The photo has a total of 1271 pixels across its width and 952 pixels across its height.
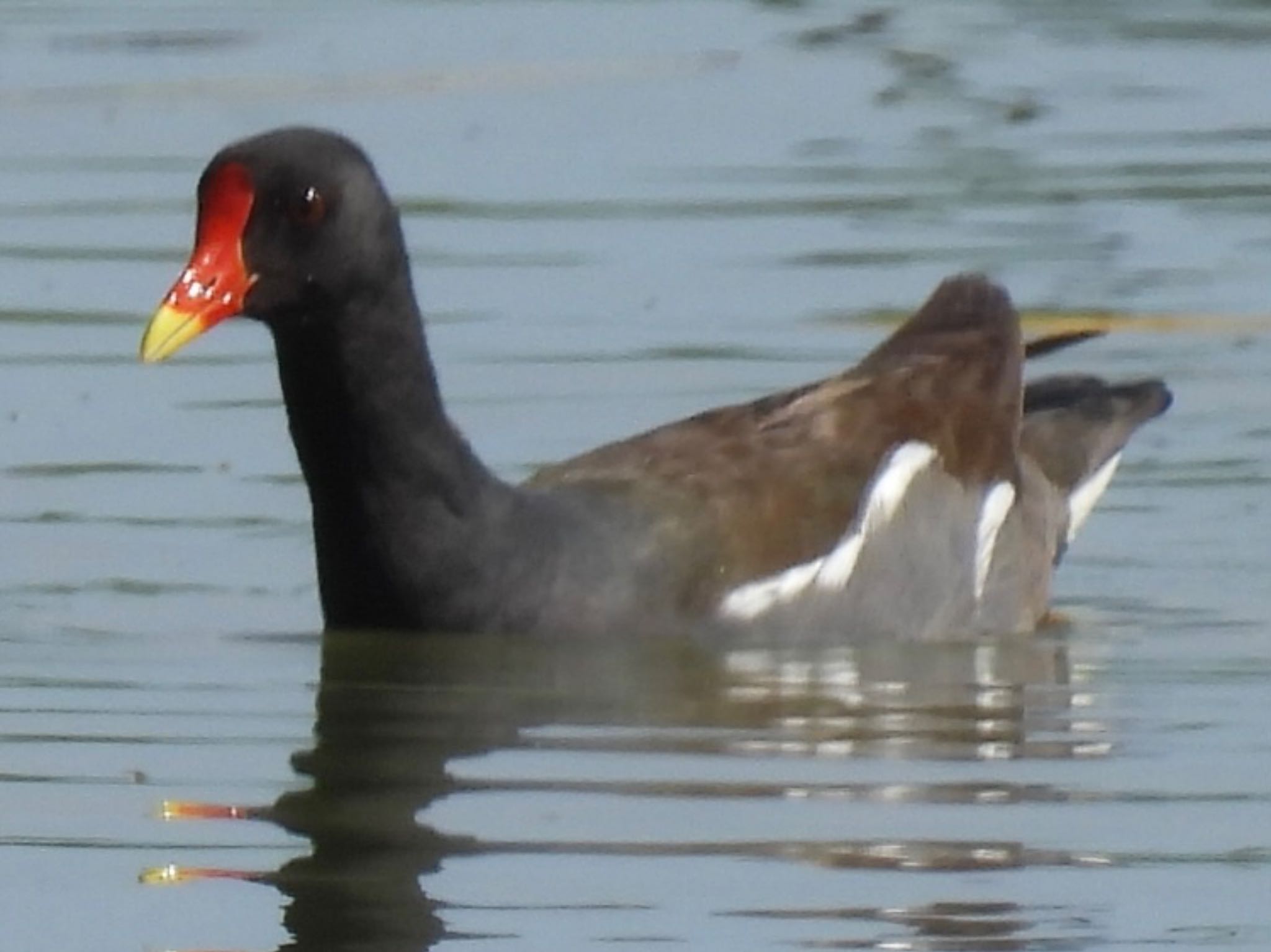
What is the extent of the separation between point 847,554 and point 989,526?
63 centimetres

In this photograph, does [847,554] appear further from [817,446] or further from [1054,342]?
[1054,342]

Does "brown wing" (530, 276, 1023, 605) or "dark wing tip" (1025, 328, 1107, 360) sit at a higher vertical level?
"dark wing tip" (1025, 328, 1107, 360)

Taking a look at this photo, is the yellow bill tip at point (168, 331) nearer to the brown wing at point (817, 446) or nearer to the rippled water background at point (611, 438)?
the rippled water background at point (611, 438)

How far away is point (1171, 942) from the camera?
6660mm

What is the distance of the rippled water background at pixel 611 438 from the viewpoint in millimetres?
7082

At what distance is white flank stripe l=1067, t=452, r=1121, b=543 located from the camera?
998 cm

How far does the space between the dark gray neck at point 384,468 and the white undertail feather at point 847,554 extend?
0.55m

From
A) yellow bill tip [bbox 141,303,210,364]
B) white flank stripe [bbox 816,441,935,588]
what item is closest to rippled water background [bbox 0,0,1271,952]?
white flank stripe [bbox 816,441,935,588]

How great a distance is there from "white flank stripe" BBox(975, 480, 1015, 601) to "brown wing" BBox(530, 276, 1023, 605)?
0.13 ft

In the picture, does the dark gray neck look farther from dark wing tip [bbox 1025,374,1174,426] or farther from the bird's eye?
dark wing tip [bbox 1025,374,1174,426]

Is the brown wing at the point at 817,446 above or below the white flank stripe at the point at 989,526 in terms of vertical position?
above

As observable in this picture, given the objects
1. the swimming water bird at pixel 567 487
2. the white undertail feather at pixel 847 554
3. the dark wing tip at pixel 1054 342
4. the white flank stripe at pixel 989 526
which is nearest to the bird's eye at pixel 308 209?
the swimming water bird at pixel 567 487

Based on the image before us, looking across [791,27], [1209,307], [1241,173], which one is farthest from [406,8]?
[1209,307]

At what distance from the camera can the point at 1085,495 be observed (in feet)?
32.8
